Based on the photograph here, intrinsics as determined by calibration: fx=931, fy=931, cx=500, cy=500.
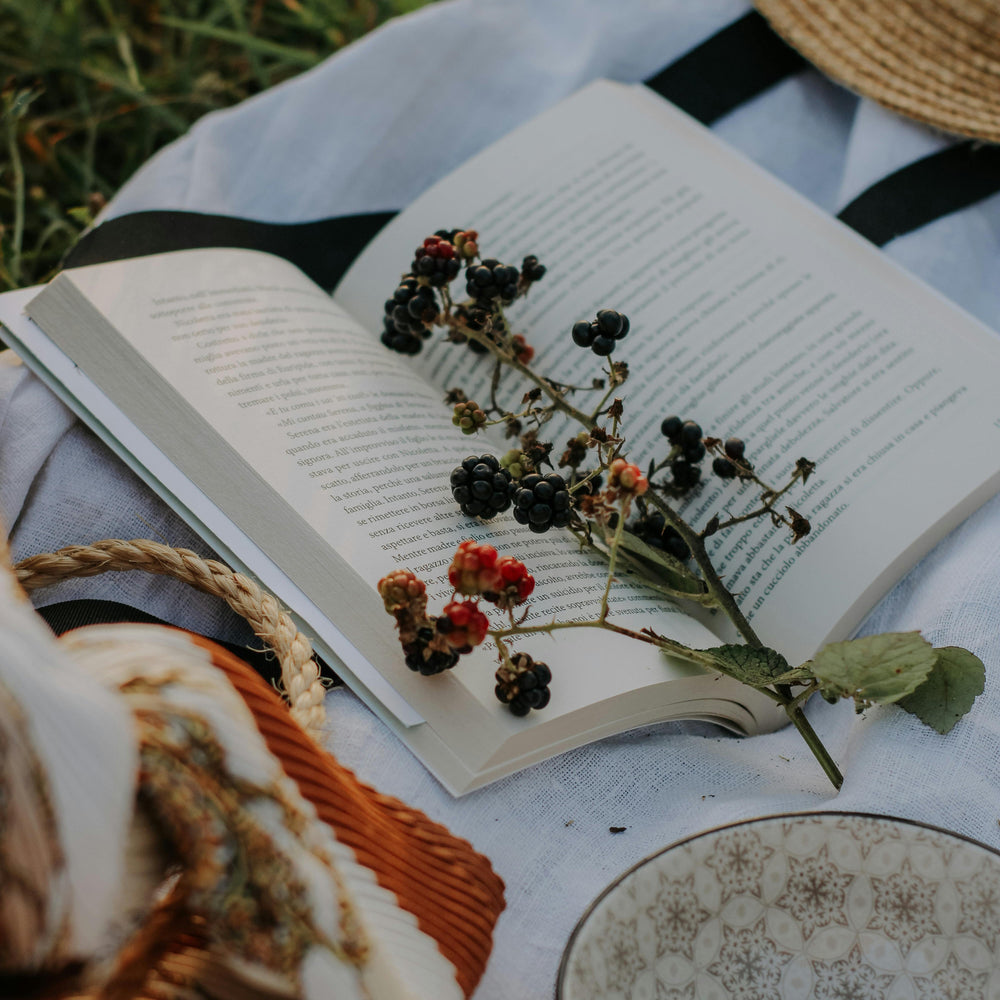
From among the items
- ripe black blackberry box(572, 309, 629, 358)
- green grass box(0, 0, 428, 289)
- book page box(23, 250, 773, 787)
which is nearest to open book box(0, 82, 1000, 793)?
book page box(23, 250, 773, 787)

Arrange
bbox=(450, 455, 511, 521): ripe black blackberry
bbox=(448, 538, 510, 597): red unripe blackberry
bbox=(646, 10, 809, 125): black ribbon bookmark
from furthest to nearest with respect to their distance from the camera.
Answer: bbox=(646, 10, 809, 125): black ribbon bookmark
bbox=(450, 455, 511, 521): ripe black blackberry
bbox=(448, 538, 510, 597): red unripe blackberry

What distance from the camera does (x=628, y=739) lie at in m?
0.53

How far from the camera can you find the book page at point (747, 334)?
565 millimetres

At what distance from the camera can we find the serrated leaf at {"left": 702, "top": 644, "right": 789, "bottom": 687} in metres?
0.46

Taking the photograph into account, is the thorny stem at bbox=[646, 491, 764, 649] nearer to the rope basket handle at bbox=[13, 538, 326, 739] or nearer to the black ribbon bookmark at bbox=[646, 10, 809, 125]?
the rope basket handle at bbox=[13, 538, 326, 739]

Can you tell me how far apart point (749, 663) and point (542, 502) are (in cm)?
13

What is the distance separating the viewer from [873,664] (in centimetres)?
45

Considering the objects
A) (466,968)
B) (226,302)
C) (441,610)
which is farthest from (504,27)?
(466,968)

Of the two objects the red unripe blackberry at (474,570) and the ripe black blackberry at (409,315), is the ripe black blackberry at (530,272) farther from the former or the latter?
the red unripe blackberry at (474,570)

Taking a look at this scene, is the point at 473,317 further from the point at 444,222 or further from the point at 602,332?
the point at 444,222

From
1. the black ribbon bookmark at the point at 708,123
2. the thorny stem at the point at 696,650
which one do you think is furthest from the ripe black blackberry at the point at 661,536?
the black ribbon bookmark at the point at 708,123

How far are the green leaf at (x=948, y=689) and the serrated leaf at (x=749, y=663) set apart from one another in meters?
0.08

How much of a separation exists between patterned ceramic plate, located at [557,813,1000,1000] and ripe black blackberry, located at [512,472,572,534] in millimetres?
181

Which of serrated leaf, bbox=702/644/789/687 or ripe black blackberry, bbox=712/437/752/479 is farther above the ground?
ripe black blackberry, bbox=712/437/752/479
